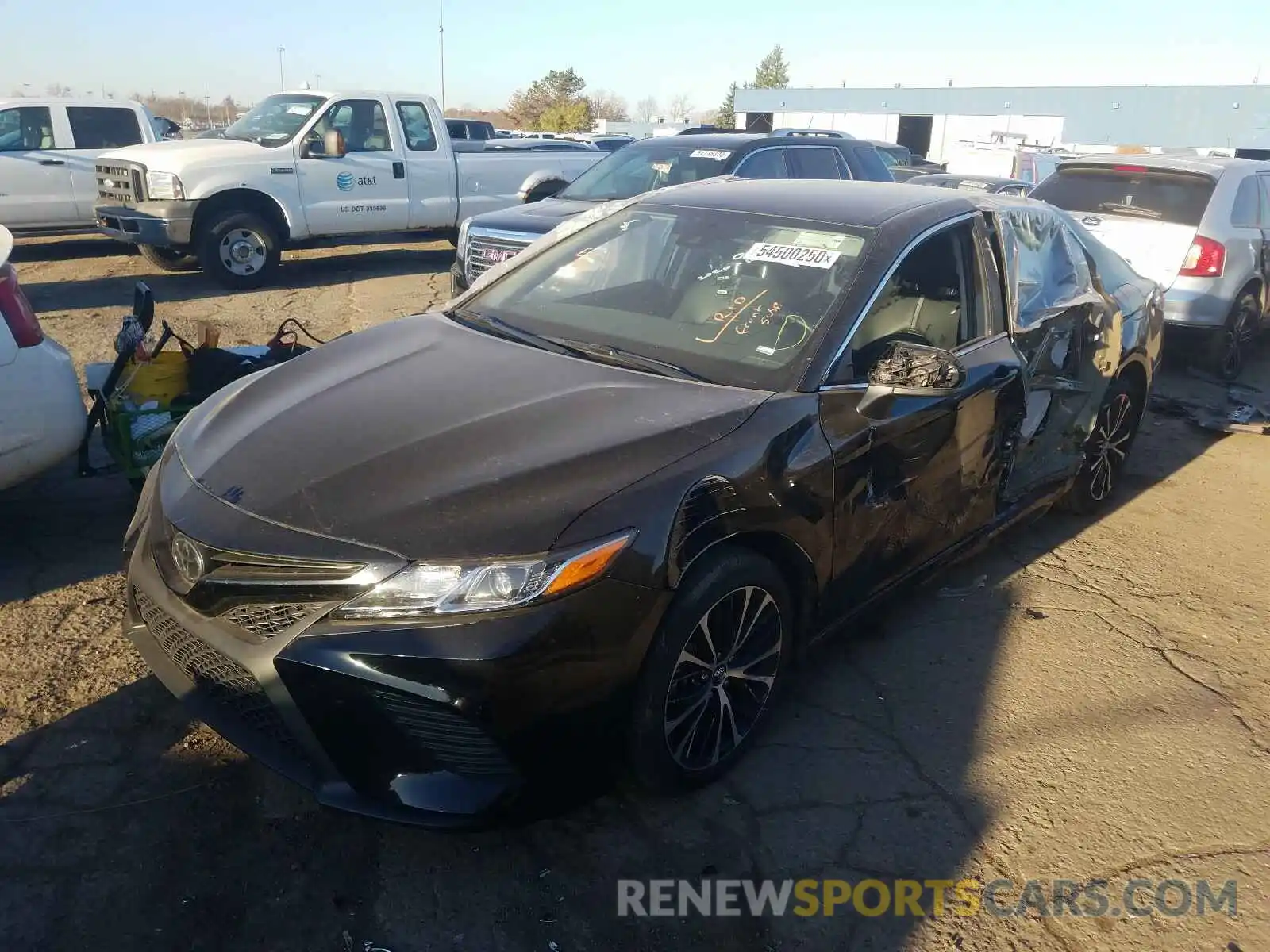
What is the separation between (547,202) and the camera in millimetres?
8383

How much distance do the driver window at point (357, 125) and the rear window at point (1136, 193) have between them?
7.02 metres

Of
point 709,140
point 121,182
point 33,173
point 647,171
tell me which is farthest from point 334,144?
point 709,140

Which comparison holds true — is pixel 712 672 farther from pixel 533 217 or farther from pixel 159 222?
pixel 159 222

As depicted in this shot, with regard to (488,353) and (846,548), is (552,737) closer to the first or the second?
(846,548)

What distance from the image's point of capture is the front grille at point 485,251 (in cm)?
726

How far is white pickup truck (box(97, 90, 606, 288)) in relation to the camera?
954 centimetres

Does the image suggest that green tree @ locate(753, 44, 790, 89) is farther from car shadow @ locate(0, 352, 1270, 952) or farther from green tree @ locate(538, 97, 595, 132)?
car shadow @ locate(0, 352, 1270, 952)

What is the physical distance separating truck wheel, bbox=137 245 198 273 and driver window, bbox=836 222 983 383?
30.0ft

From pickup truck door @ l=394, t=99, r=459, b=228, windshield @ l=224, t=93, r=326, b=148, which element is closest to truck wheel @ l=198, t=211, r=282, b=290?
windshield @ l=224, t=93, r=326, b=148

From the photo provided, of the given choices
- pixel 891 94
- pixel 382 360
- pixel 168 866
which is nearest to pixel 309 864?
pixel 168 866

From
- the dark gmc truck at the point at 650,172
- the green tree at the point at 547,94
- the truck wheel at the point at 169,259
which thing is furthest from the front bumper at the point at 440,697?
the green tree at the point at 547,94

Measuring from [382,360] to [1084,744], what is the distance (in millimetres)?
2695

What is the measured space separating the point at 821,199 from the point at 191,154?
820 centimetres

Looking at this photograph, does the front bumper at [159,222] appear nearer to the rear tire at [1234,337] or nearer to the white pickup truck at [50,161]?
the white pickup truck at [50,161]
